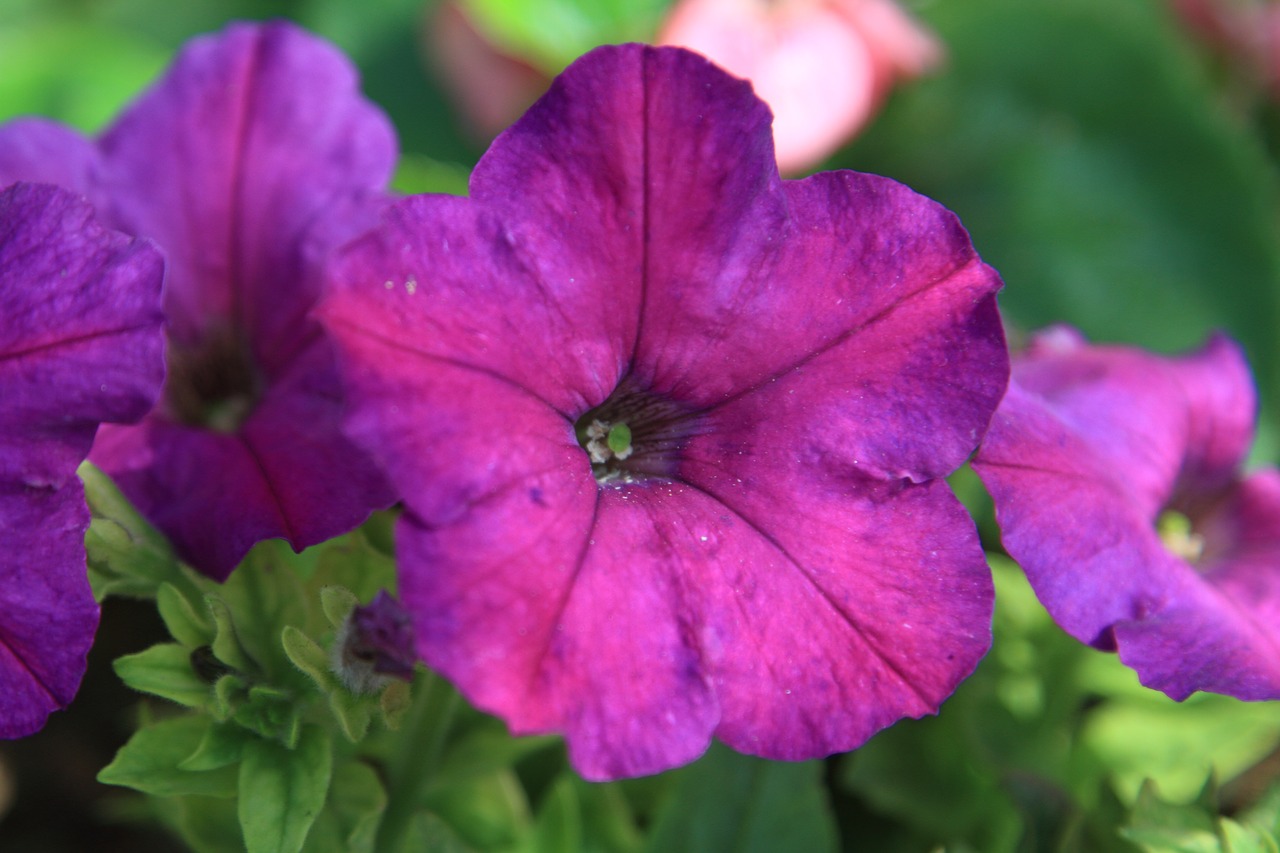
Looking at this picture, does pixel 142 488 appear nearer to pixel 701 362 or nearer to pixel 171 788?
pixel 171 788

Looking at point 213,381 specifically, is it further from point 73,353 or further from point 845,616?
point 845,616

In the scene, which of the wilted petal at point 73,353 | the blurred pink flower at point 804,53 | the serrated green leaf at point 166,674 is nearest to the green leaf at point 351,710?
the serrated green leaf at point 166,674

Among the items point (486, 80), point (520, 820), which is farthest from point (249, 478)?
point (486, 80)

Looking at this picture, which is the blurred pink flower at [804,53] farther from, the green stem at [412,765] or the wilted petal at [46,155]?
the green stem at [412,765]

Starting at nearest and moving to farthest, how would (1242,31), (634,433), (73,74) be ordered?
(634,433) → (73,74) → (1242,31)

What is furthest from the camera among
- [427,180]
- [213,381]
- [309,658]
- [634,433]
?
[427,180]

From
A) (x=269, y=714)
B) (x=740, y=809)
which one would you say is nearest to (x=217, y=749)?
(x=269, y=714)

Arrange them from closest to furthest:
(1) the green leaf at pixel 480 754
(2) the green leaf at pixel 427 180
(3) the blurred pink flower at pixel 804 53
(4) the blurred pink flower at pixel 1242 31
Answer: (1) the green leaf at pixel 480 754 → (2) the green leaf at pixel 427 180 → (3) the blurred pink flower at pixel 804 53 → (4) the blurred pink flower at pixel 1242 31
